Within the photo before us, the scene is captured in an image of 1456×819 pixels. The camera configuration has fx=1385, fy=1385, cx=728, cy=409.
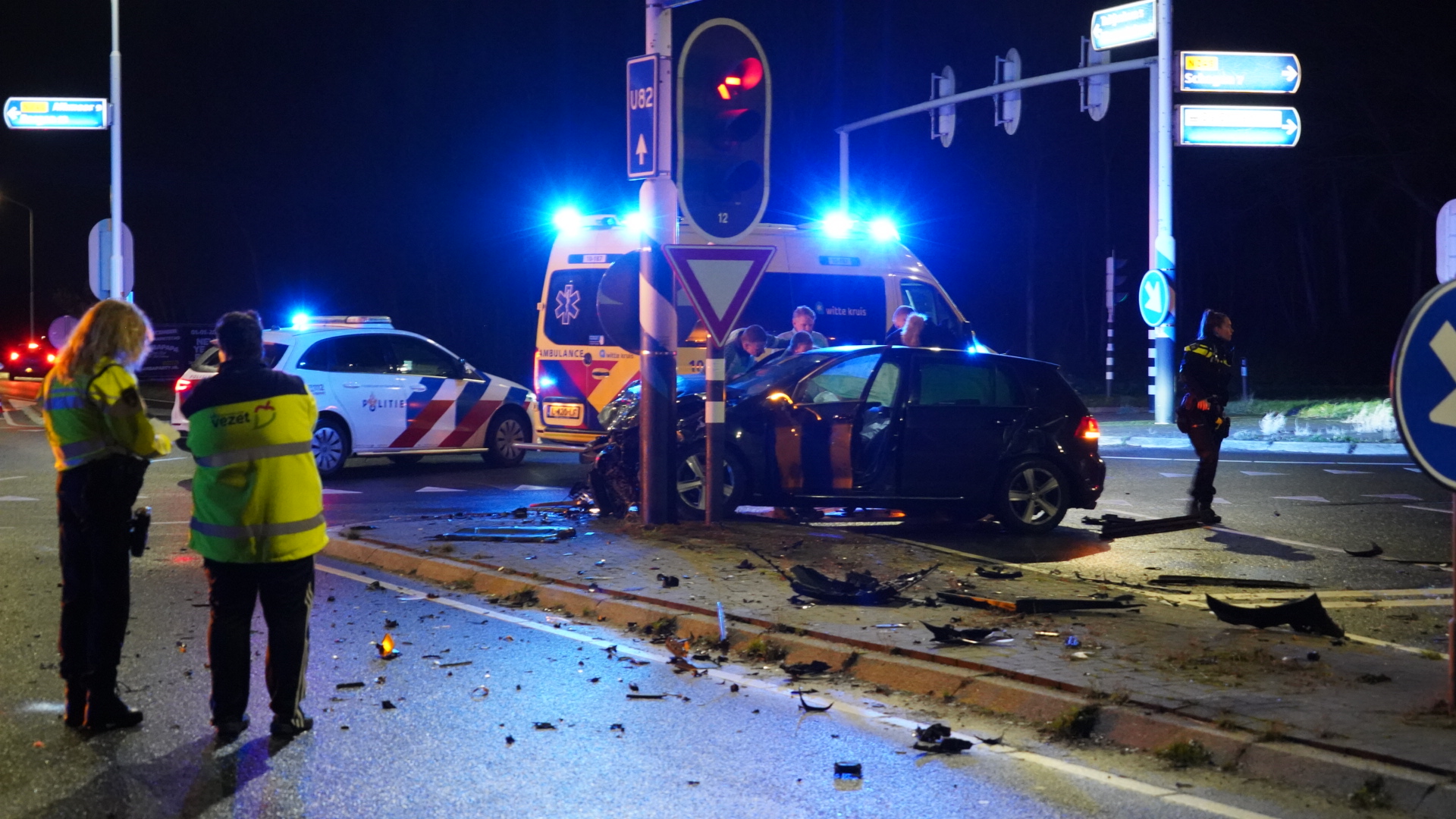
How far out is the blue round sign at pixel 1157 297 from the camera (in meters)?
22.0

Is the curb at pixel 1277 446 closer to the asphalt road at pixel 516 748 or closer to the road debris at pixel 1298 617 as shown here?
the road debris at pixel 1298 617

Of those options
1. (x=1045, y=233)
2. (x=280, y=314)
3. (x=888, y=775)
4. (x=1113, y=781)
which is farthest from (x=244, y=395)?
(x=1045, y=233)

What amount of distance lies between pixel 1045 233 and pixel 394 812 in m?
59.9

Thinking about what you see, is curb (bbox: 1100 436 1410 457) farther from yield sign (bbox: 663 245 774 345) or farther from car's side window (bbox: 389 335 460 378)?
yield sign (bbox: 663 245 774 345)

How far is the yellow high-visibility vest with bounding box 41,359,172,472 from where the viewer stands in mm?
5305

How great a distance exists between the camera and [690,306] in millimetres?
14805

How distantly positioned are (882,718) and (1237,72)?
63.7 ft

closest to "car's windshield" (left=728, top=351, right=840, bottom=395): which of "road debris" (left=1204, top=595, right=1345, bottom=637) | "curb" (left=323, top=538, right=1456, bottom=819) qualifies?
"curb" (left=323, top=538, right=1456, bottom=819)

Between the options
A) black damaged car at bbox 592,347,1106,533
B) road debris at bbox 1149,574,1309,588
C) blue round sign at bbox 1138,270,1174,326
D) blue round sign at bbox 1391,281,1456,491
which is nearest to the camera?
blue round sign at bbox 1391,281,1456,491

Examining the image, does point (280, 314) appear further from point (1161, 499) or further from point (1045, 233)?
point (1161, 499)

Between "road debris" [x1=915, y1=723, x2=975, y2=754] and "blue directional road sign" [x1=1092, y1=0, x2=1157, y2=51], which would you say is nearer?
"road debris" [x1=915, y1=723, x2=975, y2=754]

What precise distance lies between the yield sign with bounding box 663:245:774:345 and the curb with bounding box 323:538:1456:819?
7.41ft

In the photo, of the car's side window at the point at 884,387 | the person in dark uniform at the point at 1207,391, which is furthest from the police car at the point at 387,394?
the person in dark uniform at the point at 1207,391

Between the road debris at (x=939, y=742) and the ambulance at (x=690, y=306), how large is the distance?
30.6 ft
